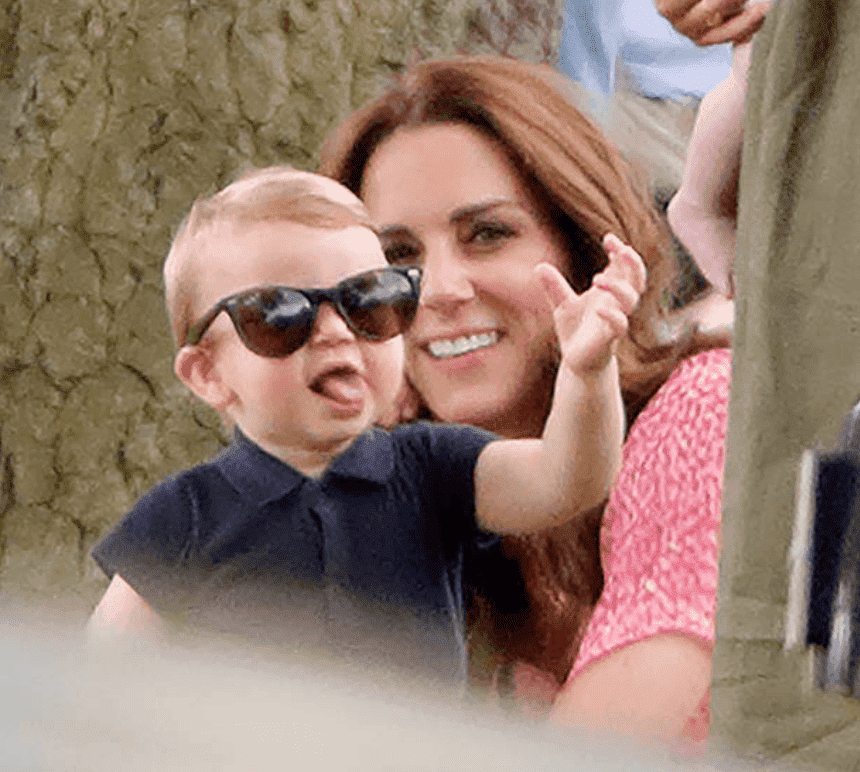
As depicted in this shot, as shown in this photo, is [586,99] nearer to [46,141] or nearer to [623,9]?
[623,9]

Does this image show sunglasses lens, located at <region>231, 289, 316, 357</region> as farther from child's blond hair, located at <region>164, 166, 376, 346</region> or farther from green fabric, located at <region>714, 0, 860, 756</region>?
green fabric, located at <region>714, 0, 860, 756</region>

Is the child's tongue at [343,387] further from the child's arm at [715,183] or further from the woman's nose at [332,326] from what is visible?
the child's arm at [715,183]

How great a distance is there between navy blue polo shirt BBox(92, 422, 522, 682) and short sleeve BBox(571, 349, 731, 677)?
0.10 m

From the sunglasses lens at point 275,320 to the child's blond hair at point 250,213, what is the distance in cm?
6

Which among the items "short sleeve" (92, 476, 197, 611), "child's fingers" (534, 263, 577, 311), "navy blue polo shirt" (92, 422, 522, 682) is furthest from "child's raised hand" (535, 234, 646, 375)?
"short sleeve" (92, 476, 197, 611)

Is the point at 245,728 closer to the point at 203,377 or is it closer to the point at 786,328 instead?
the point at 786,328

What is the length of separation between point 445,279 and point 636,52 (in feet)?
0.82

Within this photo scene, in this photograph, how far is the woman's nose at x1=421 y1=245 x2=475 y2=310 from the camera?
1.15m

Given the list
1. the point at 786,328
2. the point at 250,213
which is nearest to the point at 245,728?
the point at 786,328

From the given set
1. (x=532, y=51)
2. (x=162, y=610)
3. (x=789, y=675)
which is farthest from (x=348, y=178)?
(x=789, y=675)

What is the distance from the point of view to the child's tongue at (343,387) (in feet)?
3.82

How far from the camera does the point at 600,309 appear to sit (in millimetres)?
1120

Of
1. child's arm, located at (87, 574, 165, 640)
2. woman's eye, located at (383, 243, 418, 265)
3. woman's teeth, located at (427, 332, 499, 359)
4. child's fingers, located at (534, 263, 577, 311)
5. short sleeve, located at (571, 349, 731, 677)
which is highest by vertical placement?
woman's eye, located at (383, 243, 418, 265)

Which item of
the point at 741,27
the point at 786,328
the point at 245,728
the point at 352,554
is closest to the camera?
the point at 245,728
